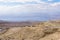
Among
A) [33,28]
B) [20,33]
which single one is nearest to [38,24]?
[33,28]

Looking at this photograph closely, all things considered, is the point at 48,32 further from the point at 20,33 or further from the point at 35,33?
the point at 20,33

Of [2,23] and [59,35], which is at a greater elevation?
[2,23]

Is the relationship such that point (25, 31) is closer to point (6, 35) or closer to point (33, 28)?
point (33, 28)

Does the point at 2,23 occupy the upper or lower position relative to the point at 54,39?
upper

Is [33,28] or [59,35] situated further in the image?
[33,28]

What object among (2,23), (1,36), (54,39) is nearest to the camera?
(54,39)

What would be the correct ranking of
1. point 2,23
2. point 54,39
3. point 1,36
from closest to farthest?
point 54,39 < point 1,36 < point 2,23

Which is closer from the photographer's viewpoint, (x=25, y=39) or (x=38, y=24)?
(x=25, y=39)

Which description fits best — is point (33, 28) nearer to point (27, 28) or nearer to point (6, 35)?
point (27, 28)

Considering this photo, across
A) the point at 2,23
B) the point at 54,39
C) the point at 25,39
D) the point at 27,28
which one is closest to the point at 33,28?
the point at 27,28
